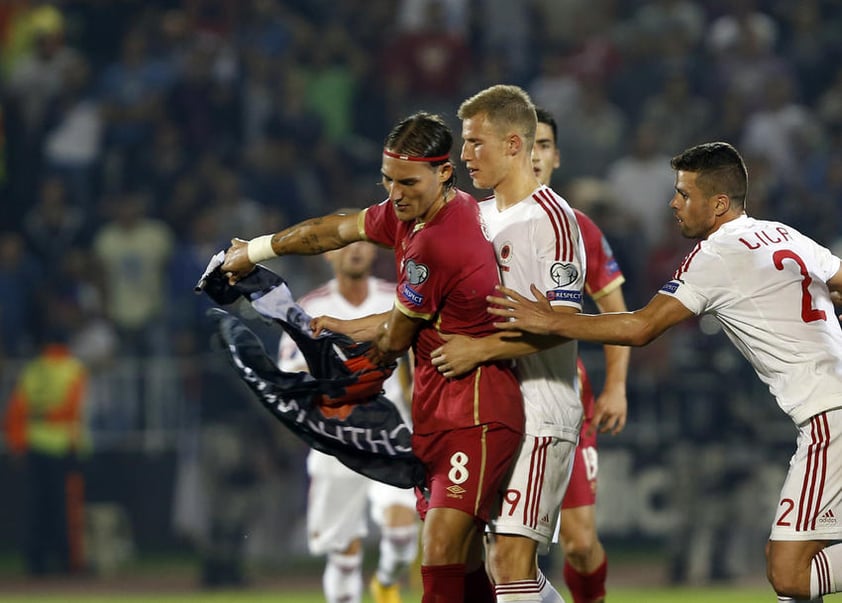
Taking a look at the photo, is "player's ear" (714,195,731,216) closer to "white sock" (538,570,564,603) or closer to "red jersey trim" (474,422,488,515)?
"red jersey trim" (474,422,488,515)

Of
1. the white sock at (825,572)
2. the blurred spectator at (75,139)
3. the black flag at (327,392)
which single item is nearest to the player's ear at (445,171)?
the black flag at (327,392)

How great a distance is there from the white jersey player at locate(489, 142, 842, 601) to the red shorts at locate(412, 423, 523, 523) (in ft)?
1.78

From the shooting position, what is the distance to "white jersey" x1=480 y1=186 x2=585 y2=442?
18.9 ft

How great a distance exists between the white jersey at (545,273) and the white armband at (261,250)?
0.90m

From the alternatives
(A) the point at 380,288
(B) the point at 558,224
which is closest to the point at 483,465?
(B) the point at 558,224

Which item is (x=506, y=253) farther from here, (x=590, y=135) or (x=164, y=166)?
(x=164, y=166)

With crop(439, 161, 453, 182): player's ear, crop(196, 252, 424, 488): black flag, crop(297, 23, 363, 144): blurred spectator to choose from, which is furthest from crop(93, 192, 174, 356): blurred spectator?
crop(439, 161, 453, 182): player's ear

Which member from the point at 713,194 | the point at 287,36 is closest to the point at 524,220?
the point at 713,194

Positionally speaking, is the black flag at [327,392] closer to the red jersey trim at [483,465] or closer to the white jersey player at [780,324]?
the red jersey trim at [483,465]

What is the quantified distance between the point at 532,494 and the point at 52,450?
7.27m

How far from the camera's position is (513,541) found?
5.82 metres

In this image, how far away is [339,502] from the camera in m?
8.46

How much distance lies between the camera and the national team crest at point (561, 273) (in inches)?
226

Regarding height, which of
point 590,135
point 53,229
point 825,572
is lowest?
point 825,572
